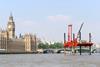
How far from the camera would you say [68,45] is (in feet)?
608

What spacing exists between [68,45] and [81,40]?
1368 centimetres

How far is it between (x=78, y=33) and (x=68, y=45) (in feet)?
52.0

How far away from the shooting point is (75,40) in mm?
185750

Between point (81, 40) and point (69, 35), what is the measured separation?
1233cm

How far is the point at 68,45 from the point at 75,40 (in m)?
4.02

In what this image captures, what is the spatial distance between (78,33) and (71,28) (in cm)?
1231

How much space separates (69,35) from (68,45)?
4.83m

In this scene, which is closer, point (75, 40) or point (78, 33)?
point (75, 40)

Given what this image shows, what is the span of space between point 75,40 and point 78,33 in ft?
45.4

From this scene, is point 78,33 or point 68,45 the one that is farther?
point 78,33

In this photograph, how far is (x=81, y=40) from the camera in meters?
197

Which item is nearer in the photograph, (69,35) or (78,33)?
(69,35)

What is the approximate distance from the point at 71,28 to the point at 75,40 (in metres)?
6.13

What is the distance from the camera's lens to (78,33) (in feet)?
653
